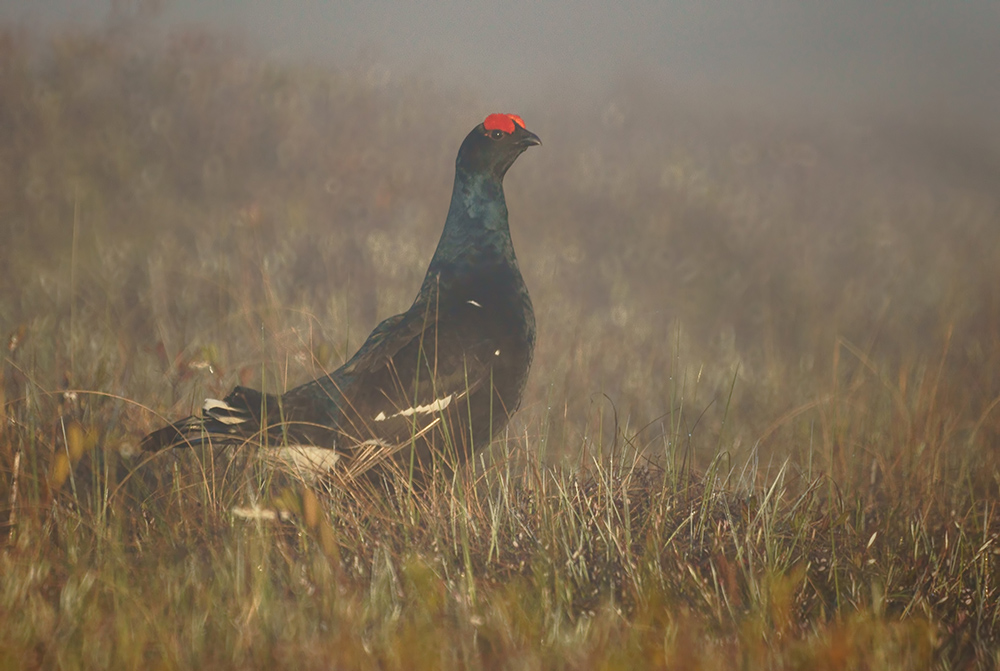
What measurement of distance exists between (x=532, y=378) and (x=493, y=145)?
173 centimetres

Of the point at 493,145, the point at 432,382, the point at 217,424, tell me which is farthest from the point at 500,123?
the point at 217,424

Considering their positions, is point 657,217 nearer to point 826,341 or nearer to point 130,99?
point 826,341

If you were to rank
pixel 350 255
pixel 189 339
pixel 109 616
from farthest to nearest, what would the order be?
pixel 350 255
pixel 189 339
pixel 109 616

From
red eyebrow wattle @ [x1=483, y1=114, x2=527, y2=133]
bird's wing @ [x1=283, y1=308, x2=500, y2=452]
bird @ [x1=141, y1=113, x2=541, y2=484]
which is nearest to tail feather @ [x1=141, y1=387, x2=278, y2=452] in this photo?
bird @ [x1=141, y1=113, x2=541, y2=484]

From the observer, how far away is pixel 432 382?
3.21 metres

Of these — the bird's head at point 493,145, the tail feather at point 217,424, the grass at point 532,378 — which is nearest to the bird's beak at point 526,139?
the bird's head at point 493,145

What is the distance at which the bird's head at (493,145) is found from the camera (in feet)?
11.9

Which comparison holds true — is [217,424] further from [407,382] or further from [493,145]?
[493,145]

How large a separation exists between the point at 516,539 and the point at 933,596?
1.27m

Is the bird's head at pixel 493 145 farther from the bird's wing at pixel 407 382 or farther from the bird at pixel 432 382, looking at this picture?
the bird's wing at pixel 407 382

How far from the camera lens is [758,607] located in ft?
7.23

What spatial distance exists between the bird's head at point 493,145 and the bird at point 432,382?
0.4 inches

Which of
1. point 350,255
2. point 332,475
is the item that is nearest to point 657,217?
point 350,255

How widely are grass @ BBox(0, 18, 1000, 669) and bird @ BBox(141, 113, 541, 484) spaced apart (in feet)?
0.50
